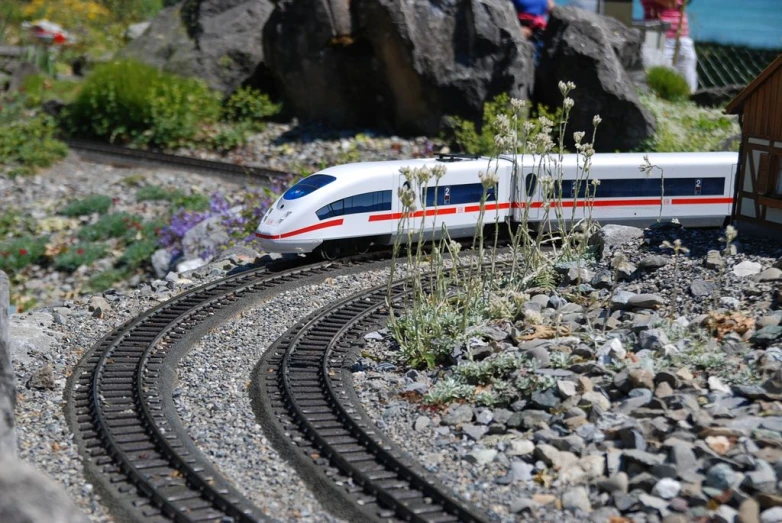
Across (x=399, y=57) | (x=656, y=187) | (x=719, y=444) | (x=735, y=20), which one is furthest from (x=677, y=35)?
(x=719, y=444)

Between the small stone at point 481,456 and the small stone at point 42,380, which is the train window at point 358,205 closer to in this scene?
the small stone at point 42,380

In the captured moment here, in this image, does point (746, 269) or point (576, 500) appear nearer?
point (576, 500)

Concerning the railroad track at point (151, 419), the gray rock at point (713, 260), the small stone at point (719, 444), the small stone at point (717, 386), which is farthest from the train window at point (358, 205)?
the small stone at point (719, 444)

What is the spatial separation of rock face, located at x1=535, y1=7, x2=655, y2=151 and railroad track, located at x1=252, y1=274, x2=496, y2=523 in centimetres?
1283

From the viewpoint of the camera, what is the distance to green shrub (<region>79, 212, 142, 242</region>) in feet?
69.4

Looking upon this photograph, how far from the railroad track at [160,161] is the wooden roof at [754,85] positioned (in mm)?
11221

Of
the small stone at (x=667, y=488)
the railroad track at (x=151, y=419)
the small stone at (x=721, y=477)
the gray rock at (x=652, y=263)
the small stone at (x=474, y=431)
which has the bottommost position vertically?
the railroad track at (x=151, y=419)

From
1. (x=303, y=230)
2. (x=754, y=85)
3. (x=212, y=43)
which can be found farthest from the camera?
(x=212, y=43)

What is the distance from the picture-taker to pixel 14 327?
12844 mm

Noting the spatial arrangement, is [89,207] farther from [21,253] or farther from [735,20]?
[735,20]

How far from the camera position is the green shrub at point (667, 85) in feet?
96.1

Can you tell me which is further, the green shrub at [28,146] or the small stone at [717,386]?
the green shrub at [28,146]

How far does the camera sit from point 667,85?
96.3 ft

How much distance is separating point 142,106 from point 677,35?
18.0 metres
